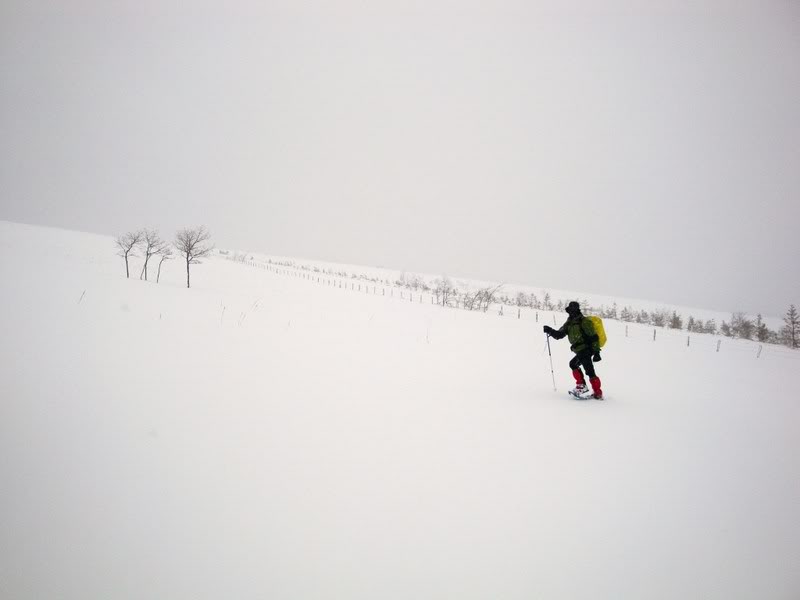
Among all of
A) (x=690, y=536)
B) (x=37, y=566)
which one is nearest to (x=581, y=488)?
(x=690, y=536)

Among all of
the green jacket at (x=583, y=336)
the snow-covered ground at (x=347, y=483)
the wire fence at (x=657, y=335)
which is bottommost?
the snow-covered ground at (x=347, y=483)

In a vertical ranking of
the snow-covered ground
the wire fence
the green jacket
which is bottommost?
the snow-covered ground

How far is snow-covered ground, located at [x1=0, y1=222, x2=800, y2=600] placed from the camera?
212 centimetres

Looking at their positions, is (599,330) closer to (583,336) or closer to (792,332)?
(583,336)

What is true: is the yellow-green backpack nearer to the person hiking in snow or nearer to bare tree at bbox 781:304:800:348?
the person hiking in snow

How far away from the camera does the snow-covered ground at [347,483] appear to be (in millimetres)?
2117

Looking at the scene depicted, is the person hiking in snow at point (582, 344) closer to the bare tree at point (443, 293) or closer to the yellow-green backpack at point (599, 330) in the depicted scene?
the yellow-green backpack at point (599, 330)

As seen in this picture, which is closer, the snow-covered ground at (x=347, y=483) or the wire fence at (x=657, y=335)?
the snow-covered ground at (x=347, y=483)

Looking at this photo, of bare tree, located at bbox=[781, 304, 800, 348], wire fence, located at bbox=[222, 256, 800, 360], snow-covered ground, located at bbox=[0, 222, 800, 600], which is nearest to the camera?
snow-covered ground, located at bbox=[0, 222, 800, 600]

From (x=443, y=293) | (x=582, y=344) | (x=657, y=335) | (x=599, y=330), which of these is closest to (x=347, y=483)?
(x=582, y=344)

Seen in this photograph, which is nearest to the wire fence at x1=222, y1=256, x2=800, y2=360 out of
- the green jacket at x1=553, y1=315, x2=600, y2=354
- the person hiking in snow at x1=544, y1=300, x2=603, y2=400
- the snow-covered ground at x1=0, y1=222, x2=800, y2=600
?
the person hiking in snow at x1=544, y1=300, x2=603, y2=400

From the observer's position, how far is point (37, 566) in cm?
186

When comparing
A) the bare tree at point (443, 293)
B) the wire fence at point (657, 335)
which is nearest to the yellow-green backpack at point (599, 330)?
the wire fence at point (657, 335)

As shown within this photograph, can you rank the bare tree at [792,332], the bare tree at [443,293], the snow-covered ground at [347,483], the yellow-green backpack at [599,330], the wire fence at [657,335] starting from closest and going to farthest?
the snow-covered ground at [347,483], the yellow-green backpack at [599,330], the wire fence at [657,335], the bare tree at [792,332], the bare tree at [443,293]
